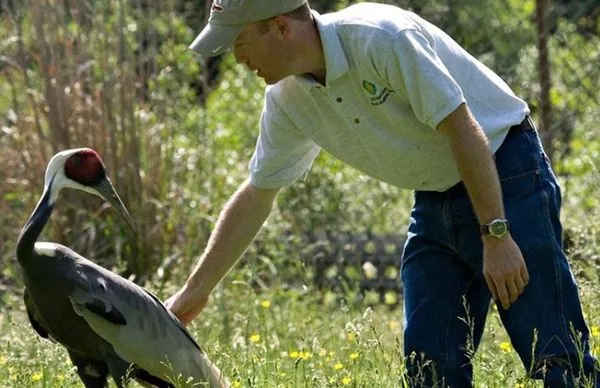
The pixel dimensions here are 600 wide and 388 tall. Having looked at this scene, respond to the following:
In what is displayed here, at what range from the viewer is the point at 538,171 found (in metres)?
4.80

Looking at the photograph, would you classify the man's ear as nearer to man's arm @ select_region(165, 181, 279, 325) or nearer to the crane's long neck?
man's arm @ select_region(165, 181, 279, 325)

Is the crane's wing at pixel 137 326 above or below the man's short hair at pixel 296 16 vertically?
below

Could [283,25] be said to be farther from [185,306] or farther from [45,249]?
[45,249]

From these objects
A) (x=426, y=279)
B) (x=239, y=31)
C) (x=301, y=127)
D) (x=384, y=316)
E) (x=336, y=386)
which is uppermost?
(x=239, y=31)

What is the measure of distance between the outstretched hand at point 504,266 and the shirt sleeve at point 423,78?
0.43 m

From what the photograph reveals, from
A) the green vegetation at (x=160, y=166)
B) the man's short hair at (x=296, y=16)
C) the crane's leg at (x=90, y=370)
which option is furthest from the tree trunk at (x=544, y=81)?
the man's short hair at (x=296, y=16)

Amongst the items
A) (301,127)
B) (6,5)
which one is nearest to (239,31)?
(301,127)

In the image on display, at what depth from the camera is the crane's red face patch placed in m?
5.85

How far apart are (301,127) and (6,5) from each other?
13.1 ft

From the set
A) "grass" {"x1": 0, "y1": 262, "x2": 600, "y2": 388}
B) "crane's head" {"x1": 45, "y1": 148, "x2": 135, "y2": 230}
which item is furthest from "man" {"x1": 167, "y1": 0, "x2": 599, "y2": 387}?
"crane's head" {"x1": 45, "y1": 148, "x2": 135, "y2": 230}

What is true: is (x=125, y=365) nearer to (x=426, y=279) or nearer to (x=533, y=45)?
(x=426, y=279)

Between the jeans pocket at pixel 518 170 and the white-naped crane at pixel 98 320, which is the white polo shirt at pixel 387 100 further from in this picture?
the white-naped crane at pixel 98 320

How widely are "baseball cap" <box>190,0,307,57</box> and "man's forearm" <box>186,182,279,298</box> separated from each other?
766mm

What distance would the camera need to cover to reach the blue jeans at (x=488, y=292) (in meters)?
4.73
